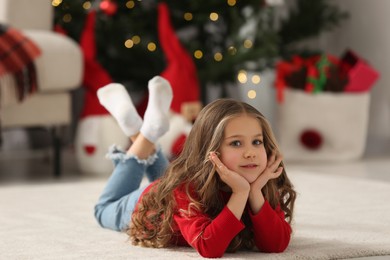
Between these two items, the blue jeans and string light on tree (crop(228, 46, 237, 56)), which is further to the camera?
string light on tree (crop(228, 46, 237, 56))

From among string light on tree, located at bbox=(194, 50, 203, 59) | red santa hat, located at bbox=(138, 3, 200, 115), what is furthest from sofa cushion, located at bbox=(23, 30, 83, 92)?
string light on tree, located at bbox=(194, 50, 203, 59)

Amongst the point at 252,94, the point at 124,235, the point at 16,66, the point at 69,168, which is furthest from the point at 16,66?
the point at 252,94

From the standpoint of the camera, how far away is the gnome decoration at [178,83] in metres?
3.01

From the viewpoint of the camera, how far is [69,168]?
3.19 meters

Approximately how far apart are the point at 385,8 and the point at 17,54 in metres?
1.98

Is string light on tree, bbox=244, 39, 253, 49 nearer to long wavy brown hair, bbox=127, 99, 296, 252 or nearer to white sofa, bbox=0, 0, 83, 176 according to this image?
white sofa, bbox=0, 0, 83, 176

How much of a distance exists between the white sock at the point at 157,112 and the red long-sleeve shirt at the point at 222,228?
0.32m

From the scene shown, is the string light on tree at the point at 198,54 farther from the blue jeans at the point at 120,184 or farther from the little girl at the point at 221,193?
the little girl at the point at 221,193

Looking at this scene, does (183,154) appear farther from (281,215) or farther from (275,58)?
(275,58)

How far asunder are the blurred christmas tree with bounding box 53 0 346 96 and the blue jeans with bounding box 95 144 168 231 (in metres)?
1.51

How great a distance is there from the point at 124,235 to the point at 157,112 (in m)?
0.29

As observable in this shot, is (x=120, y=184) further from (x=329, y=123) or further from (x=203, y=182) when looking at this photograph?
(x=329, y=123)

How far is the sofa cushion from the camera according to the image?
8.86 feet

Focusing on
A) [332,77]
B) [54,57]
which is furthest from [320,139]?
[54,57]
